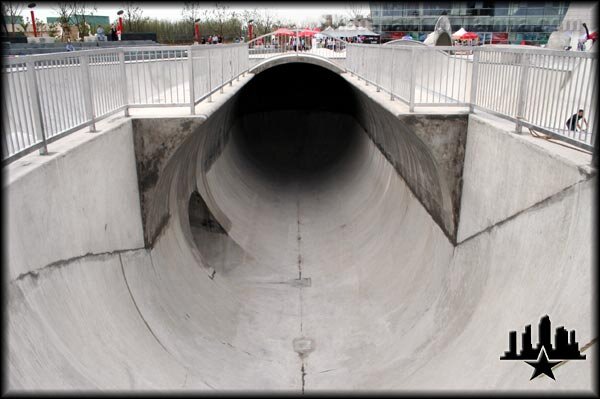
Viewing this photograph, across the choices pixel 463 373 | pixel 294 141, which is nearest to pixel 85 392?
pixel 463 373

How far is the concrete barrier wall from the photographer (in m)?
4.49

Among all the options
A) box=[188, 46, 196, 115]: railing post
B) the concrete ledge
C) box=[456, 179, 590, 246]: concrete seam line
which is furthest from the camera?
box=[188, 46, 196, 115]: railing post

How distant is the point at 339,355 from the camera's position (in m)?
8.63

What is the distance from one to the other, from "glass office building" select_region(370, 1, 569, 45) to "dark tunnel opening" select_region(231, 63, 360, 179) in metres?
54.1

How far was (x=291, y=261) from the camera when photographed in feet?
40.7

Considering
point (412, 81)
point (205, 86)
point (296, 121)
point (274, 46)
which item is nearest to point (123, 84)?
point (205, 86)

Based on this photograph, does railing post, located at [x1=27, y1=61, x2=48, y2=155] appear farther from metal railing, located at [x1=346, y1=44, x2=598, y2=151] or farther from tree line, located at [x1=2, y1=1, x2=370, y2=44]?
tree line, located at [x1=2, y1=1, x2=370, y2=44]

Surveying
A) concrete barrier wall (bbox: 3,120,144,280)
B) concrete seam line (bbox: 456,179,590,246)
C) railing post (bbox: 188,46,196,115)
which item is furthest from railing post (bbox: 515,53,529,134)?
concrete barrier wall (bbox: 3,120,144,280)

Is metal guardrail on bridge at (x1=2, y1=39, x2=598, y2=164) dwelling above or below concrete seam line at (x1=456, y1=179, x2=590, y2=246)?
above

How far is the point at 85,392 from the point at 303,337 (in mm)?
5283

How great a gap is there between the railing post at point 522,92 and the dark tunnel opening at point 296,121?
1182 centimetres

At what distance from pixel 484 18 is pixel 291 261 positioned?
7377 centimetres

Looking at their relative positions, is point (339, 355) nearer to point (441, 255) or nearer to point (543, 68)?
point (441, 255)

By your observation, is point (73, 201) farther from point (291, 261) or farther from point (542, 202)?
point (291, 261)
